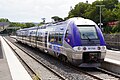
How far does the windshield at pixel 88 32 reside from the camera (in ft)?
58.0

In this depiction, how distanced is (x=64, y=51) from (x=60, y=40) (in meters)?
1.53

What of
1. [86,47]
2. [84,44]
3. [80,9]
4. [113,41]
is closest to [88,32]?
[84,44]

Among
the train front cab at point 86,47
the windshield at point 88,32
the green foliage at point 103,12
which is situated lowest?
the train front cab at point 86,47

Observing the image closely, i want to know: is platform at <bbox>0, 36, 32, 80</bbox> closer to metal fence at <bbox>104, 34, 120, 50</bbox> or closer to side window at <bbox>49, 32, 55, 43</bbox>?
side window at <bbox>49, 32, 55, 43</bbox>

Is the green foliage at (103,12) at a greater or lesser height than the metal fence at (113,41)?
greater

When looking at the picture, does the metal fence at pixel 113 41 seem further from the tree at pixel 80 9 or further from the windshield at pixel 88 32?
the tree at pixel 80 9

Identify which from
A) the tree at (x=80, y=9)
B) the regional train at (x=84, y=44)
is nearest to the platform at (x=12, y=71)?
the regional train at (x=84, y=44)

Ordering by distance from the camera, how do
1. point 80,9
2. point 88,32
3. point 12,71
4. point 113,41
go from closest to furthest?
point 12,71 → point 88,32 → point 113,41 → point 80,9

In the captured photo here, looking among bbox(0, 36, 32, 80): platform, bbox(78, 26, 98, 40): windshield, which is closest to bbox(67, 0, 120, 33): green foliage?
bbox(0, 36, 32, 80): platform

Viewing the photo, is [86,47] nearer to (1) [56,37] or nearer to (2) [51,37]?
(1) [56,37]

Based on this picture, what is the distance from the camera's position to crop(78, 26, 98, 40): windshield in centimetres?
1769

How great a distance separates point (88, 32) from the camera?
1784 centimetres

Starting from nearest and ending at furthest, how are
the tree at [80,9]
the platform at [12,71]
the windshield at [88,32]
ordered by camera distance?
the platform at [12,71]
the windshield at [88,32]
the tree at [80,9]

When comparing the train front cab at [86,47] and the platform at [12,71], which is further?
the train front cab at [86,47]
